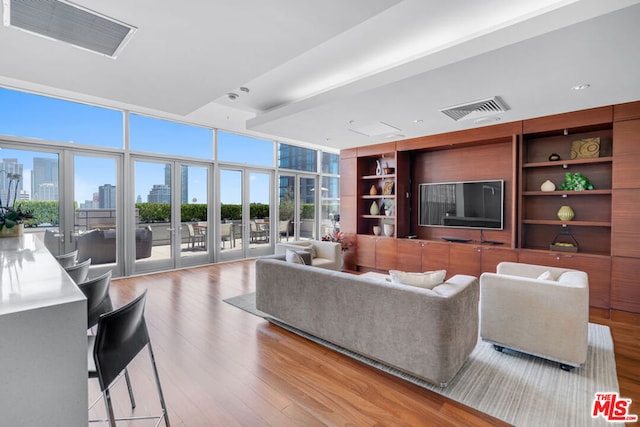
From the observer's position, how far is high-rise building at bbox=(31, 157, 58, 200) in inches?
179

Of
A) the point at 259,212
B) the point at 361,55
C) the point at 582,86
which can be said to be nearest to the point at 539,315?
the point at 582,86

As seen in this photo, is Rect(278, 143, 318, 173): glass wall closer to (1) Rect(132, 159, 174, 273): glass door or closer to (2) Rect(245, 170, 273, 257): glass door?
(2) Rect(245, 170, 273, 257): glass door

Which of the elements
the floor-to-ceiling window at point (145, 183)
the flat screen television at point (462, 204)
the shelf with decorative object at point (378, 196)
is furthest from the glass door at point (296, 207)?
the flat screen television at point (462, 204)

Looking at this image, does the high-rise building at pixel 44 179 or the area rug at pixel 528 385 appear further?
the high-rise building at pixel 44 179

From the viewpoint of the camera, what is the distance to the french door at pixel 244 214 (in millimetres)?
6746

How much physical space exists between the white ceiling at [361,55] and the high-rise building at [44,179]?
1.13 metres

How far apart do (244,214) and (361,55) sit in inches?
188

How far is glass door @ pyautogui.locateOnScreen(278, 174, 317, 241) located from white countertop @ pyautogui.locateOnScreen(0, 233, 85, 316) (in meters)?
5.79

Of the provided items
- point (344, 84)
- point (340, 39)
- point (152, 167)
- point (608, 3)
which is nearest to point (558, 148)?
point (608, 3)

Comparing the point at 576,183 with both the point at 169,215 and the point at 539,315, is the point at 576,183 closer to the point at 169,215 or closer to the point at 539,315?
the point at 539,315

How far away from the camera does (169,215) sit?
595cm

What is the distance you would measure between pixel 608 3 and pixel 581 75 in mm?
1102

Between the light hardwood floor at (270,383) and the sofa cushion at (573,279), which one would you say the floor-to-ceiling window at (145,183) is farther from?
the sofa cushion at (573,279)

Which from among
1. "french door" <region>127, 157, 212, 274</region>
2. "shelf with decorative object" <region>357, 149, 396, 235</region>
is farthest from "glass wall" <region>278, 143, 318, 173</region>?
"shelf with decorative object" <region>357, 149, 396, 235</region>
